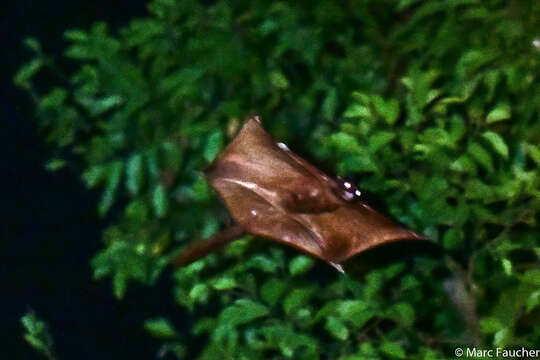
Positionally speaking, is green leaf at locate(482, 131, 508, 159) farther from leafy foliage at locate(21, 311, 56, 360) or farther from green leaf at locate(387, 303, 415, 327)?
leafy foliage at locate(21, 311, 56, 360)

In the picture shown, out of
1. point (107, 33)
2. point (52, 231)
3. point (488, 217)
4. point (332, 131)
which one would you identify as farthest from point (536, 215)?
point (52, 231)

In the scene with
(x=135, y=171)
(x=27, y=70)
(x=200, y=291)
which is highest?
(x=27, y=70)

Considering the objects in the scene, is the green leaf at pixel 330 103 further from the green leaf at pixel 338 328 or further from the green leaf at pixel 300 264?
the green leaf at pixel 338 328

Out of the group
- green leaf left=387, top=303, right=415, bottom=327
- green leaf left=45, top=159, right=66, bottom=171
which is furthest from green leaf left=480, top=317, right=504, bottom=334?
green leaf left=45, top=159, right=66, bottom=171

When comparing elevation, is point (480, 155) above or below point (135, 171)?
above

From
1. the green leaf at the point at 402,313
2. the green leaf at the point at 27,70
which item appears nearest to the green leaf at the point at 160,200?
the green leaf at the point at 27,70

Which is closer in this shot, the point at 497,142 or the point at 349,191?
the point at 349,191

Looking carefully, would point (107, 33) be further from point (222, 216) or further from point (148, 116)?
point (222, 216)

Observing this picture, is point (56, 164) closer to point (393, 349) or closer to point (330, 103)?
point (330, 103)

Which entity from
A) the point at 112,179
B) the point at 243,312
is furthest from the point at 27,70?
the point at 243,312
